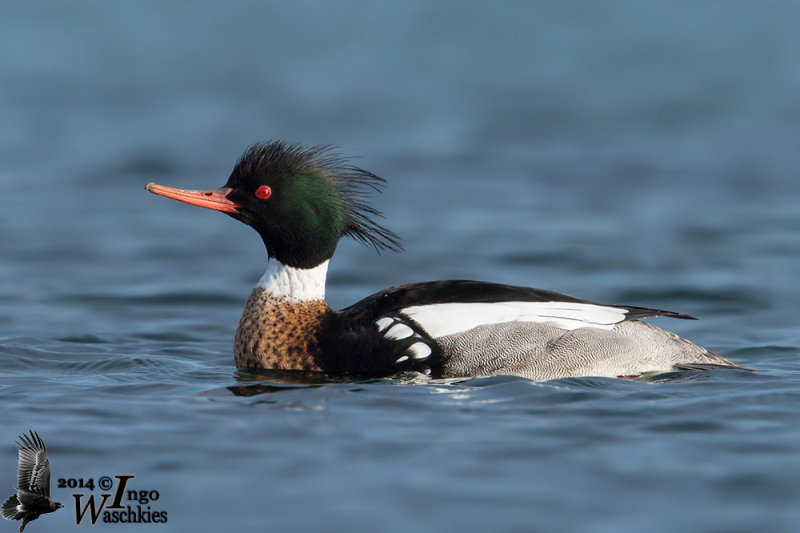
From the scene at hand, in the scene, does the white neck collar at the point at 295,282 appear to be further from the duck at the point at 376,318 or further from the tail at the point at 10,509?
the tail at the point at 10,509

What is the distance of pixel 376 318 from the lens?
8.62 meters

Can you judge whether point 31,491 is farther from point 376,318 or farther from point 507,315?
point 507,315

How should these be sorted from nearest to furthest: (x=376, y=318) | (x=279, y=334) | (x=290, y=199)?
(x=376, y=318) → (x=279, y=334) → (x=290, y=199)

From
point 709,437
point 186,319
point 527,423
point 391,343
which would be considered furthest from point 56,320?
point 709,437

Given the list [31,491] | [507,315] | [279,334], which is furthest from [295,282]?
[31,491]

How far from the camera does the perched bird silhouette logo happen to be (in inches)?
237

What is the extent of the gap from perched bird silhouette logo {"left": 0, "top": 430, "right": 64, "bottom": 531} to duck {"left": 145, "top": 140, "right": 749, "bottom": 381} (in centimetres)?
254

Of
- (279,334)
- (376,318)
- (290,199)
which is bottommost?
(279,334)

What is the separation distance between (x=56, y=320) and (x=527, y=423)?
5484mm

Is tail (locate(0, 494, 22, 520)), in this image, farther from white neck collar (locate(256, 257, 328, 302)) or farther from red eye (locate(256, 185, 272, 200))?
red eye (locate(256, 185, 272, 200))

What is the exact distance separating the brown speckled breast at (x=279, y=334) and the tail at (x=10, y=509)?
2.84 metres

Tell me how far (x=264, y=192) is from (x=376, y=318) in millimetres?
1258

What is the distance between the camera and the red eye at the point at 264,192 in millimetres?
8930

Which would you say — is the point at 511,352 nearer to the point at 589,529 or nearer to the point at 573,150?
the point at 589,529
